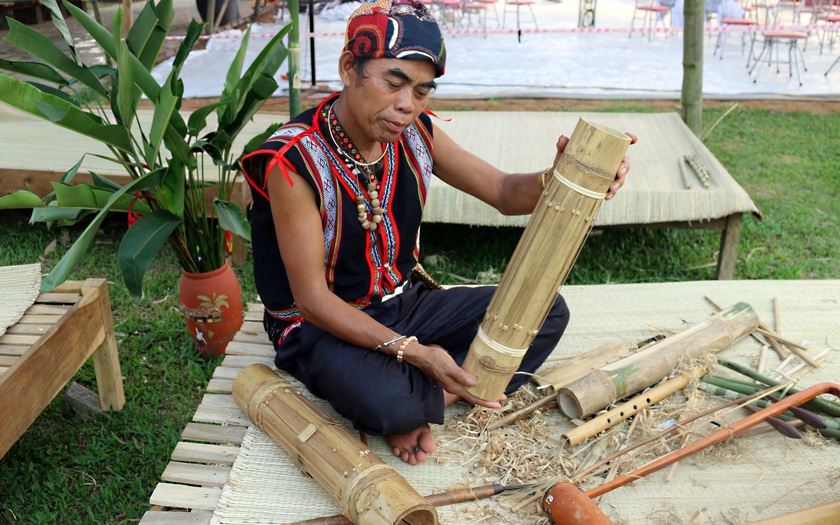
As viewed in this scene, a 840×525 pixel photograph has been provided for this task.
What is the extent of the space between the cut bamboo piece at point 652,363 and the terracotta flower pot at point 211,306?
137 centimetres

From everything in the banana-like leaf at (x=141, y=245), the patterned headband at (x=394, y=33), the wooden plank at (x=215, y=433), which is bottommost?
the wooden plank at (x=215, y=433)

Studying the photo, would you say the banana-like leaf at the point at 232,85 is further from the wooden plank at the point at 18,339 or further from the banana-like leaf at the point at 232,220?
the wooden plank at the point at 18,339

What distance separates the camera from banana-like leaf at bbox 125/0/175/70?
262cm

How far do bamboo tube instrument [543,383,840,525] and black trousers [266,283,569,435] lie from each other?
1.45 ft

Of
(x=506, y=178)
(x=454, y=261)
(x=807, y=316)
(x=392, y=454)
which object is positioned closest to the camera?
(x=392, y=454)

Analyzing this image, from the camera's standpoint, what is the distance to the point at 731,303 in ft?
9.58

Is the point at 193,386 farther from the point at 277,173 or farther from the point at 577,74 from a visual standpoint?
the point at 577,74

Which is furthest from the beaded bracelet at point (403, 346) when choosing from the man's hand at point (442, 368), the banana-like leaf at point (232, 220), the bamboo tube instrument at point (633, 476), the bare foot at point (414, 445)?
the banana-like leaf at point (232, 220)

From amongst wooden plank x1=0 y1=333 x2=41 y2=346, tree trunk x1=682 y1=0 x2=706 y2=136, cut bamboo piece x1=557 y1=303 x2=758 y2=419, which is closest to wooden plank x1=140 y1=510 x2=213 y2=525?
wooden plank x1=0 y1=333 x2=41 y2=346

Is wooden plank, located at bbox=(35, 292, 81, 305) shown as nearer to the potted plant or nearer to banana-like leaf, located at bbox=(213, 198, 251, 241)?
the potted plant

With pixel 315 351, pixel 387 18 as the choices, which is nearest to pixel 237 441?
pixel 315 351

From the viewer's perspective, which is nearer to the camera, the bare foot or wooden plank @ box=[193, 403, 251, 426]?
the bare foot

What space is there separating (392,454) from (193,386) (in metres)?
1.17

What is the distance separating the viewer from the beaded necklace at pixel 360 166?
206cm
